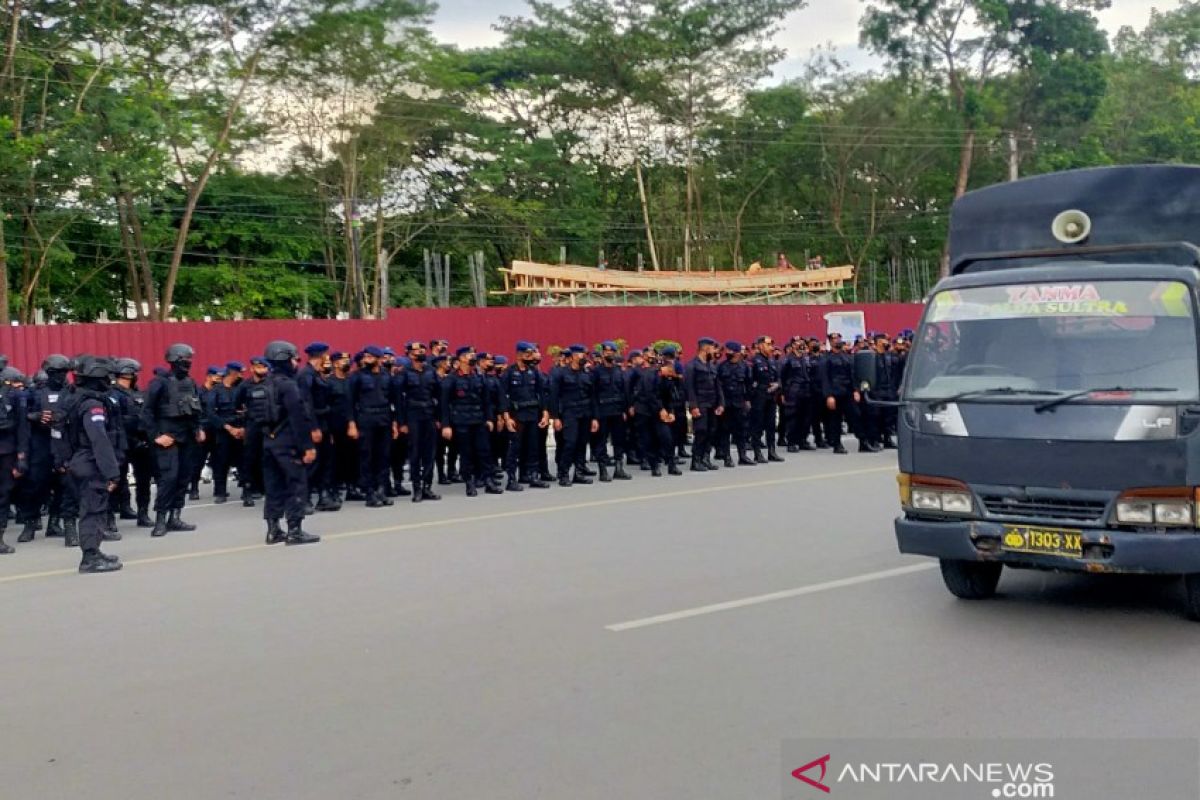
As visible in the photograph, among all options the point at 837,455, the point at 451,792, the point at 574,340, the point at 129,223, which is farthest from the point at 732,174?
Result: the point at 451,792

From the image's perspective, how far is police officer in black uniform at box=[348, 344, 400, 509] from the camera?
13500mm

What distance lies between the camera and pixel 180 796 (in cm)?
459

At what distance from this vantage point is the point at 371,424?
44.4 feet

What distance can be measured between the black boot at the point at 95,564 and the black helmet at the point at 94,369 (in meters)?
1.55

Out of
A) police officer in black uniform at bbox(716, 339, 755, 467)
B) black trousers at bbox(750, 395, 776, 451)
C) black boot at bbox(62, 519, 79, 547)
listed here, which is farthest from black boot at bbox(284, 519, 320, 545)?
black trousers at bbox(750, 395, 776, 451)

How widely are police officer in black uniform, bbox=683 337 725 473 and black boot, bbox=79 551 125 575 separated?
28.2ft

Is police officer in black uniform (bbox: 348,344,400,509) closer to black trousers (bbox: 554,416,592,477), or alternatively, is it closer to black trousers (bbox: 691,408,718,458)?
black trousers (bbox: 554,416,592,477)

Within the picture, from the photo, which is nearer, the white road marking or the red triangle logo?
the red triangle logo

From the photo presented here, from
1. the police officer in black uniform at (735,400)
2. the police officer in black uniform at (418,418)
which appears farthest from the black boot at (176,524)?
the police officer in black uniform at (735,400)

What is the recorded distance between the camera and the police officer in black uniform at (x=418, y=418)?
13.9 meters

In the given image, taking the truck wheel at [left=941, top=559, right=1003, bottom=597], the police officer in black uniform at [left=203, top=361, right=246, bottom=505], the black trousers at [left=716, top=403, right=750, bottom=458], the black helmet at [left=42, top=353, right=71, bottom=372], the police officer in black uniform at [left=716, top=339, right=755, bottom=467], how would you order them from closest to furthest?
the truck wheel at [left=941, top=559, right=1003, bottom=597], the black helmet at [left=42, top=353, right=71, bottom=372], the police officer in black uniform at [left=203, top=361, right=246, bottom=505], the police officer in black uniform at [left=716, top=339, right=755, bottom=467], the black trousers at [left=716, top=403, right=750, bottom=458]

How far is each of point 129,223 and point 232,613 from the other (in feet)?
94.6

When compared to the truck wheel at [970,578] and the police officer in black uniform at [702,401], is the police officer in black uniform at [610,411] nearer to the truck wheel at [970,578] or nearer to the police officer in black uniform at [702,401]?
the police officer in black uniform at [702,401]

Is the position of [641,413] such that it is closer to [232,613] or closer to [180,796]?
[232,613]
